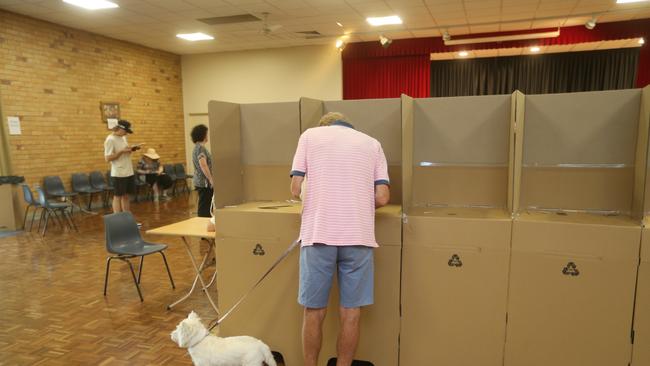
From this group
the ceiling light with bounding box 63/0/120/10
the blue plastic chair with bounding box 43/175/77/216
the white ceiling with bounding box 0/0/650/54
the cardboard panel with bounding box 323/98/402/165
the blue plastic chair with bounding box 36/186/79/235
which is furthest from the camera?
the blue plastic chair with bounding box 43/175/77/216

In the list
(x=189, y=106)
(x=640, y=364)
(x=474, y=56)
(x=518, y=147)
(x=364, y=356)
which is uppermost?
(x=474, y=56)

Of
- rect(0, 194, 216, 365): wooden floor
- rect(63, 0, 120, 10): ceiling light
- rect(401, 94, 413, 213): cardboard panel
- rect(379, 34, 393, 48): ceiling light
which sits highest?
rect(63, 0, 120, 10): ceiling light

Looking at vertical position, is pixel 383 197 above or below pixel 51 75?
below

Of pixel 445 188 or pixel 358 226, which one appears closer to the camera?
pixel 358 226

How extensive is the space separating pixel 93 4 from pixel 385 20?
4.63 metres

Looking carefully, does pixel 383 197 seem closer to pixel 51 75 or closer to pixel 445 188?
pixel 445 188

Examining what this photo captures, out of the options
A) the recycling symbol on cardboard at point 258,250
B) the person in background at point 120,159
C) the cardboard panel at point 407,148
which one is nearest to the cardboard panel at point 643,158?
the cardboard panel at point 407,148

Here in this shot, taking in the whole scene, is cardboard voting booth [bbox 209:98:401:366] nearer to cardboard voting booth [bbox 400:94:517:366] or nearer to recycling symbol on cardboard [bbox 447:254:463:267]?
cardboard voting booth [bbox 400:94:517:366]

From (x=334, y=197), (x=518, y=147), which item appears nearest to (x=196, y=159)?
(x=334, y=197)

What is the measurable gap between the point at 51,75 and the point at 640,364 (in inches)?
331

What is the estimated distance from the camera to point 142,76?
9.20 m

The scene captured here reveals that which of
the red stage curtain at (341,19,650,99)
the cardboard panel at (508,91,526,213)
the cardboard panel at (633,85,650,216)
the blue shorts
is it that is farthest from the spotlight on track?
the blue shorts

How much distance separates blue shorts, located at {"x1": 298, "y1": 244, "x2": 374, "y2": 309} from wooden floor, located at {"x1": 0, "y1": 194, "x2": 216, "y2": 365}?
104 centimetres

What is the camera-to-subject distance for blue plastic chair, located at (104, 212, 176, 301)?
3.46m
